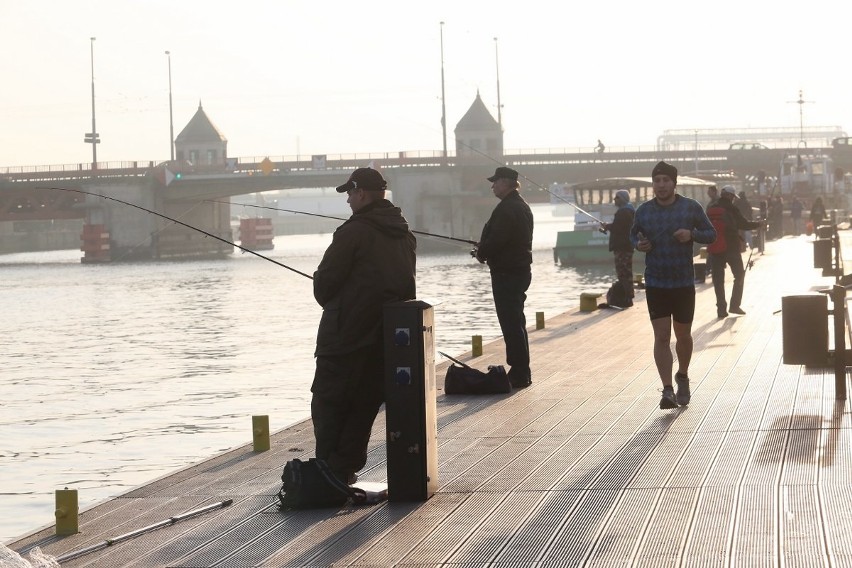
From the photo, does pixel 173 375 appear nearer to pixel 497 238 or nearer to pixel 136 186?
pixel 497 238

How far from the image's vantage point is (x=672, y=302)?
10914 mm

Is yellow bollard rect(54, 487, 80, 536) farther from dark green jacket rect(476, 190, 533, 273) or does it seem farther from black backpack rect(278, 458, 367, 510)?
dark green jacket rect(476, 190, 533, 273)

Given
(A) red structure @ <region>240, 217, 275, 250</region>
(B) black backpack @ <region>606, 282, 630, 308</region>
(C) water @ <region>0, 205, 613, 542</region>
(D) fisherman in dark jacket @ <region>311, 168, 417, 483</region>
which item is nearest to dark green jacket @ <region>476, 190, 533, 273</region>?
(C) water @ <region>0, 205, 613, 542</region>

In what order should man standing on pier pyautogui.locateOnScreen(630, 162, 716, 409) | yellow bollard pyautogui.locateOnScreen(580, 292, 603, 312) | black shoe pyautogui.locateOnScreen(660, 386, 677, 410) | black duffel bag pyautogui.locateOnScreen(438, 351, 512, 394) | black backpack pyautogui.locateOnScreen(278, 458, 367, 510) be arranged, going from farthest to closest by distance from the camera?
yellow bollard pyautogui.locateOnScreen(580, 292, 603, 312)
black duffel bag pyautogui.locateOnScreen(438, 351, 512, 394)
black shoe pyautogui.locateOnScreen(660, 386, 677, 410)
man standing on pier pyautogui.locateOnScreen(630, 162, 716, 409)
black backpack pyautogui.locateOnScreen(278, 458, 367, 510)

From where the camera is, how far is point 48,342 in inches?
1396

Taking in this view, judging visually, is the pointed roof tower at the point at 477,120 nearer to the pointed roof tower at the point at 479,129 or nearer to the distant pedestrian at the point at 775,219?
the pointed roof tower at the point at 479,129

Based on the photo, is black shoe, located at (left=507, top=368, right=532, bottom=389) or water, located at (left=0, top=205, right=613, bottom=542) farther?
water, located at (left=0, top=205, right=613, bottom=542)

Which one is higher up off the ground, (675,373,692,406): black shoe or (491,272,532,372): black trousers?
(491,272,532,372): black trousers

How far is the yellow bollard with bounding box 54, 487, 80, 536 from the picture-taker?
305 inches

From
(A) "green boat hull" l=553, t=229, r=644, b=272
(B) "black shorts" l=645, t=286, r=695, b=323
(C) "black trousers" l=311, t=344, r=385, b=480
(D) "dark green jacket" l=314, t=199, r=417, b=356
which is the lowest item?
(A) "green boat hull" l=553, t=229, r=644, b=272

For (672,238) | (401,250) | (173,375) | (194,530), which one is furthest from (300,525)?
(173,375)

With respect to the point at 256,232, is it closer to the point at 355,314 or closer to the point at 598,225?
the point at 598,225

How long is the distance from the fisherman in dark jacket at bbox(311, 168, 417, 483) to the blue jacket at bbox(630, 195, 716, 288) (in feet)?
10.8

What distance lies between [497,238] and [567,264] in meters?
49.5
